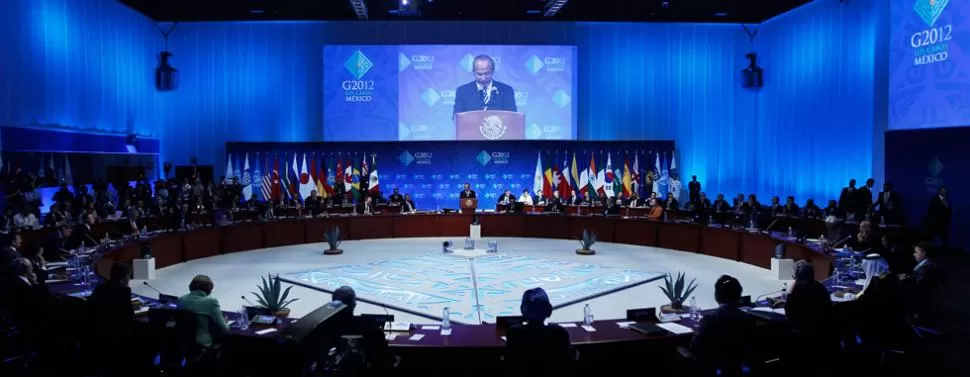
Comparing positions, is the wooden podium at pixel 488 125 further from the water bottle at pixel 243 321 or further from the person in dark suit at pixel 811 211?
the water bottle at pixel 243 321

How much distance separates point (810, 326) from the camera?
4762mm

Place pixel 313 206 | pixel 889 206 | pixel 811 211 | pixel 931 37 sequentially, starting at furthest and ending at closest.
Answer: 1. pixel 313 206
2. pixel 811 211
3. pixel 889 206
4. pixel 931 37

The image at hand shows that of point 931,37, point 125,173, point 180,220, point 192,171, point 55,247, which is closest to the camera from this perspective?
point 55,247

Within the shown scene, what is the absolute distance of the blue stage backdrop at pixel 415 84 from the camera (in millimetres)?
18375

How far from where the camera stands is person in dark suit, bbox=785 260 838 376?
476cm

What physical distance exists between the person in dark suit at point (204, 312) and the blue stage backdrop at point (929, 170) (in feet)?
45.3

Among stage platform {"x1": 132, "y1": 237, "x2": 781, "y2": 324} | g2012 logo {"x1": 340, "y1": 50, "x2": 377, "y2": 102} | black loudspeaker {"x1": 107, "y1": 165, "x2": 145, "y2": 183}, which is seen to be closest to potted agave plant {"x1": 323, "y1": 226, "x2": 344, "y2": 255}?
stage platform {"x1": 132, "y1": 237, "x2": 781, "y2": 324}

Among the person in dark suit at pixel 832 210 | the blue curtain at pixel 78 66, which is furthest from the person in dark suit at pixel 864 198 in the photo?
the blue curtain at pixel 78 66

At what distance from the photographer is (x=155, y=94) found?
18.4 metres

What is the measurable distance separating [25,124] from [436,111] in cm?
988

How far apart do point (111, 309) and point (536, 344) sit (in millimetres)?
3356

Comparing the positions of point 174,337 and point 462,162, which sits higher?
point 462,162

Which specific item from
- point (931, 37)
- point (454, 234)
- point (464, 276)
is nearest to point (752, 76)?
point (931, 37)

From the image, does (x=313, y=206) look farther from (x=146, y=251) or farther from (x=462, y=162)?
(x=146, y=251)
